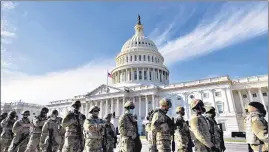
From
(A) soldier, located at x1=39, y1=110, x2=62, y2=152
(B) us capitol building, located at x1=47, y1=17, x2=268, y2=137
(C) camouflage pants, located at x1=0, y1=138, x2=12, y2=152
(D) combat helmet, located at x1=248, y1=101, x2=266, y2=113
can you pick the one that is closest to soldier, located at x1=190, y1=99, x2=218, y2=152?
(D) combat helmet, located at x1=248, y1=101, x2=266, y2=113

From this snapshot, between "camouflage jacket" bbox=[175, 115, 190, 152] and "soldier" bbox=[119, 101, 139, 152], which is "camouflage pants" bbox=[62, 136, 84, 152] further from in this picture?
"camouflage jacket" bbox=[175, 115, 190, 152]

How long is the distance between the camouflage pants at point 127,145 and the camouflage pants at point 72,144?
1505 mm

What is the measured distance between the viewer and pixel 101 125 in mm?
6422

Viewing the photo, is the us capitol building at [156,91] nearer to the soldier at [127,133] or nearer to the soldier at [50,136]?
the soldier at [50,136]

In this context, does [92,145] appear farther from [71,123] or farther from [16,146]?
[16,146]

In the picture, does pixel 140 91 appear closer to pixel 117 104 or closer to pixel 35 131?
pixel 117 104

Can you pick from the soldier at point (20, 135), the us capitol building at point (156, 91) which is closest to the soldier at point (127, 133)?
the soldier at point (20, 135)

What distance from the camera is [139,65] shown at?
69.8m

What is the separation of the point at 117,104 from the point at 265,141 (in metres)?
55.0

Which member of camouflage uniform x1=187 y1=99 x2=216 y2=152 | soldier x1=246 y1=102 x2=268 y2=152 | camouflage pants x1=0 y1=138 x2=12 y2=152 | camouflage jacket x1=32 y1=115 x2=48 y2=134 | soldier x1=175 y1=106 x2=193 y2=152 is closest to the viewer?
soldier x1=246 y1=102 x2=268 y2=152

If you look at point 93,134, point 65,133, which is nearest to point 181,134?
point 93,134

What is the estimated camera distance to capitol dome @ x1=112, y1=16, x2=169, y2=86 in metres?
69.4

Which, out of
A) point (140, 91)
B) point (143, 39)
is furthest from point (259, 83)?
point (143, 39)

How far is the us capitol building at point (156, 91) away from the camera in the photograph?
4681cm
